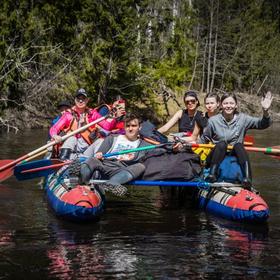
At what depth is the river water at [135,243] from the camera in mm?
5082

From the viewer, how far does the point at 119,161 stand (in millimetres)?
7660

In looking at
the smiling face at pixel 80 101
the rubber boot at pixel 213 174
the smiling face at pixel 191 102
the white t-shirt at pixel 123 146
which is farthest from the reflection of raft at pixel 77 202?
the smiling face at pixel 191 102

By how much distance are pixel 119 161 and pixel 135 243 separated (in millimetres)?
1786

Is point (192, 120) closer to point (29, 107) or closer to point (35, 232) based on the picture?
point (35, 232)

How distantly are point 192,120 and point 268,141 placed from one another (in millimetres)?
9373

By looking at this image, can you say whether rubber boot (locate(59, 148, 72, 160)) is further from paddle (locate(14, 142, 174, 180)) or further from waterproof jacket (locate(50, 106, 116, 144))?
paddle (locate(14, 142, 174, 180))

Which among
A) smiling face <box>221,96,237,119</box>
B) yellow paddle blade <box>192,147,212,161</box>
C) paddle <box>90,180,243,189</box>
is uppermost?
smiling face <box>221,96,237,119</box>

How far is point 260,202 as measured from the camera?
6.75 meters

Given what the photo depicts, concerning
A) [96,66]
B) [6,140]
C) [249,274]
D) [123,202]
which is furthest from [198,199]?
[96,66]

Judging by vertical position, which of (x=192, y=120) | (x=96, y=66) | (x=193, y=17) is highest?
(x=193, y=17)

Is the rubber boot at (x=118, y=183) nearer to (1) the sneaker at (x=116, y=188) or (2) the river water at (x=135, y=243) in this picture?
(1) the sneaker at (x=116, y=188)

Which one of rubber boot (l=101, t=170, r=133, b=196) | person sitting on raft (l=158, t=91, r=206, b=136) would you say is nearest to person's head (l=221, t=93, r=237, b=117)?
person sitting on raft (l=158, t=91, r=206, b=136)

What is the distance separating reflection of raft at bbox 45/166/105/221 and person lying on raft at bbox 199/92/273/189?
1.36m

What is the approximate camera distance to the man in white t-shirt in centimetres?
715
